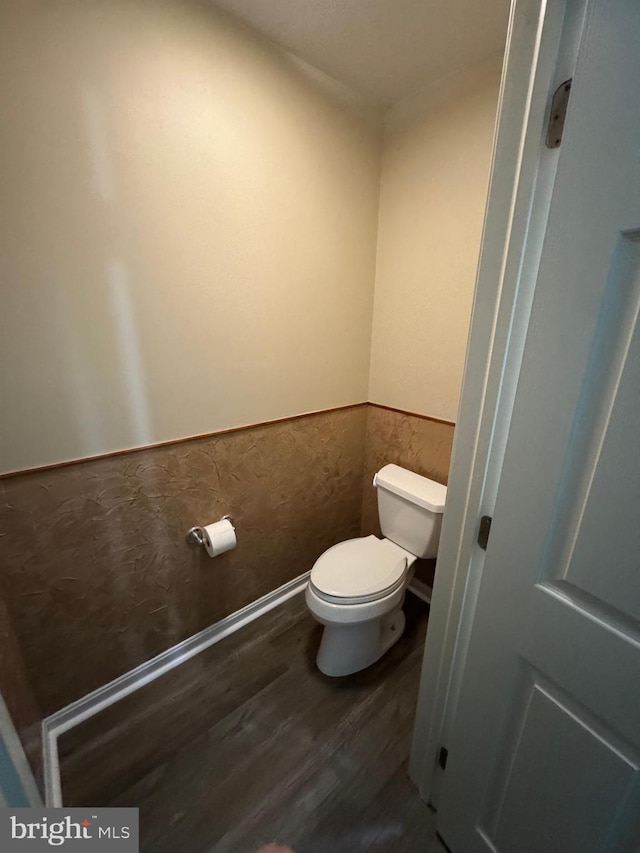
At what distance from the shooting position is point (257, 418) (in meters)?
1.49

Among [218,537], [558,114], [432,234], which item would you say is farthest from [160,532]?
[432,234]

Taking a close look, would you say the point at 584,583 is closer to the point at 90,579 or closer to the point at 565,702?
the point at 565,702

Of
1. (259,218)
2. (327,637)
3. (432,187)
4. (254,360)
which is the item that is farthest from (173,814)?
(432,187)

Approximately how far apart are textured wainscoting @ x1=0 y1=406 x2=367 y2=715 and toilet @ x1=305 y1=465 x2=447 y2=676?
360 mm

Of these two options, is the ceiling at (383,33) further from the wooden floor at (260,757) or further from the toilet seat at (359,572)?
the wooden floor at (260,757)

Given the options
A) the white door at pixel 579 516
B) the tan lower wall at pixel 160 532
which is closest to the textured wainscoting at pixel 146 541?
the tan lower wall at pixel 160 532

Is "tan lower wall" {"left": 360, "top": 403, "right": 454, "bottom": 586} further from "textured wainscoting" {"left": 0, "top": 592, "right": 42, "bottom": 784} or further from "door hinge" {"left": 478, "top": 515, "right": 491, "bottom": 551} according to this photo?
"textured wainscoting" {"left": 0, "top": 592, "right": 42, "bottom": 784}

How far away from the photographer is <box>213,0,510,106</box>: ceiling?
1.05 metres

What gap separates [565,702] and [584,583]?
0.26 m

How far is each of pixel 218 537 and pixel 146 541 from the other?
0.26 meters

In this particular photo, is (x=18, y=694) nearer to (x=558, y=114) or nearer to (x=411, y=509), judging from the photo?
(x=411, y=509)

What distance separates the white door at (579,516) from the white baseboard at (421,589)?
1039mm

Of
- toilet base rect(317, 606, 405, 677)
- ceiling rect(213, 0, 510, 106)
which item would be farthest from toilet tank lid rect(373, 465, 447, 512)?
ceiling rect(213, 0, 510, 106)

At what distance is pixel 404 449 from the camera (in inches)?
70.7
